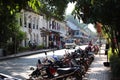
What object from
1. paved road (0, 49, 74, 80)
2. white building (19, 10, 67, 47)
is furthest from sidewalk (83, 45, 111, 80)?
white building (19, 10, 67, 47)

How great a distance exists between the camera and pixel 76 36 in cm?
12938

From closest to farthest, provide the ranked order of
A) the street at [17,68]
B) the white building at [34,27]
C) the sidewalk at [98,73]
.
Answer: the sidewalk at [98,73], the street at [17,68], the white building at [34,27]

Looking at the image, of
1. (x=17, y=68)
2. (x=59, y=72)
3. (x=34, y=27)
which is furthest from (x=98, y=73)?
(x=34, y=27)

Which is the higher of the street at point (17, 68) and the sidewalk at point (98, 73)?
the street at point (17, 68)

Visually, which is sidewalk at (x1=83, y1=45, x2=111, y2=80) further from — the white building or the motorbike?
the white building

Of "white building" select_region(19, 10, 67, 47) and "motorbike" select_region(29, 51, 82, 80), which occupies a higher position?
"white building" select_region(19, 10, 67, 47)

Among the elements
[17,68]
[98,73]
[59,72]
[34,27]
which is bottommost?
[98,73]

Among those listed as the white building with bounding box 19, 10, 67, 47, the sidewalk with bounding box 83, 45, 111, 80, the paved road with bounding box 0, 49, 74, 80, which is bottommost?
the sidewalk with bounding box 83, 45, 111, 80

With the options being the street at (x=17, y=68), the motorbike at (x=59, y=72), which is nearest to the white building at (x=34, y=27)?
the street at (x=17, y=68)

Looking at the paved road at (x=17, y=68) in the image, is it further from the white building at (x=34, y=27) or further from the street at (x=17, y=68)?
the white building at (x=34, y=27)

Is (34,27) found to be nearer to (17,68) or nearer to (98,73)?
(17,68)

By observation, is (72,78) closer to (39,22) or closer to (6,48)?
(6,48)

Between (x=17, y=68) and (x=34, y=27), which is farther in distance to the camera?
(x=34, y=27)

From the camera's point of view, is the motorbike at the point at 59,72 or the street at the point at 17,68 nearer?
the motorbike at the point at 59,72
